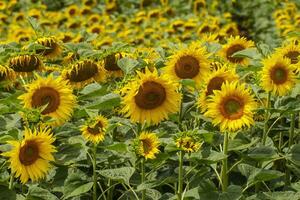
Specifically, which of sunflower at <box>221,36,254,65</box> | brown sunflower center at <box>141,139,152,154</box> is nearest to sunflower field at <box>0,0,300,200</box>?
brown sunflower center at <box>141,139,152,154</box>

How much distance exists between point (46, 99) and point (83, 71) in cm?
48

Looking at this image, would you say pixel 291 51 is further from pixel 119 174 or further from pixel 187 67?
pixel 119 174

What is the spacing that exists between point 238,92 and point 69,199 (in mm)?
1007

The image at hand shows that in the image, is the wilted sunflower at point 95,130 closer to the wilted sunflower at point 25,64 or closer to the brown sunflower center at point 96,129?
the brown sunflower center at point 96,129

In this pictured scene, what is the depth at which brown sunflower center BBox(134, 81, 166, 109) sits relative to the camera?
2910 mm

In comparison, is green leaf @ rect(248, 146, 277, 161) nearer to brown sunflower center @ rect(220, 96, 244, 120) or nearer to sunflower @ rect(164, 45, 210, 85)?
brown sunflower center @ rect(220, 96, 244, 120)

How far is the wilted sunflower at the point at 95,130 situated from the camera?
2930 millimetres

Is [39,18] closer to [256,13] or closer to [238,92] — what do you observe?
[256,13]

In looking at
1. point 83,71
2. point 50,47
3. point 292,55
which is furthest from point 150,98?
point 50,47

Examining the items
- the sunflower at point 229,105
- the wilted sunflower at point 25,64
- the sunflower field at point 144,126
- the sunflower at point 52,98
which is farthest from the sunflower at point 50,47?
the sunflower at point 229,105

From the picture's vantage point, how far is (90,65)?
354cm

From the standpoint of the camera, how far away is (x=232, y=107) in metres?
2.87

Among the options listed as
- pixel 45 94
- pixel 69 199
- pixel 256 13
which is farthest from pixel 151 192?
pixel 256 13

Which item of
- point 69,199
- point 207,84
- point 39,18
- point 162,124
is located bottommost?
point 69,199
